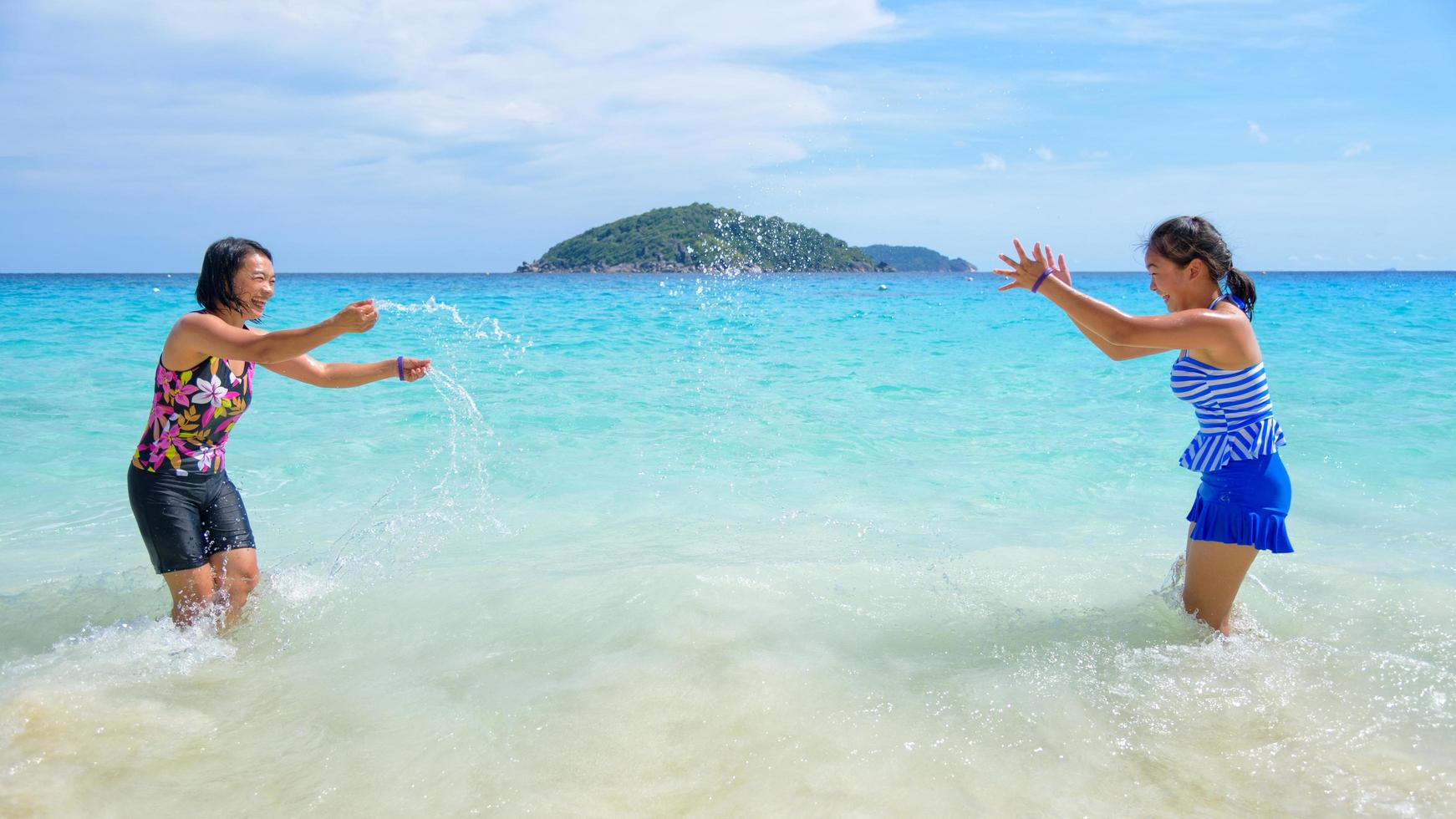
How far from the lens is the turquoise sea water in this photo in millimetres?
3055

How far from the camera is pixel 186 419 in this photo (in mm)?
3869

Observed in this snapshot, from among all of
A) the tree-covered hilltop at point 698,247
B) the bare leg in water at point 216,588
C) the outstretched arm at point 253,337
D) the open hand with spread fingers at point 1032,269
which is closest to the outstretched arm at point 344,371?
A: the outstretched arm at point 253,337

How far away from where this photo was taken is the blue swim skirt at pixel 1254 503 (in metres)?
3.49

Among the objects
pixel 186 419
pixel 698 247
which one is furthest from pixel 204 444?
pixel 698 247

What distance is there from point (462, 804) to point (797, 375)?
467 inches

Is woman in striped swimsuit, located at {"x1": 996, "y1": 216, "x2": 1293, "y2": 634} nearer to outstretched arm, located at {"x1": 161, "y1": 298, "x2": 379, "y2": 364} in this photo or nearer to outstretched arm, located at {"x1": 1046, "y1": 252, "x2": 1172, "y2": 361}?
outstretched arm, located at {"x1": 1046, "y1": 252, "x2": 1172, "y2": 361}

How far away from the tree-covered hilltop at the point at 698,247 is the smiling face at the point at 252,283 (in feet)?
202

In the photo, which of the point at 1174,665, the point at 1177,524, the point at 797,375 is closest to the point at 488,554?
the point at 1174,665

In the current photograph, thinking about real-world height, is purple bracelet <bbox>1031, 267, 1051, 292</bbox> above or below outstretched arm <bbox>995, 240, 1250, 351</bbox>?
above

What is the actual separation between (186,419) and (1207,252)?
429 cm

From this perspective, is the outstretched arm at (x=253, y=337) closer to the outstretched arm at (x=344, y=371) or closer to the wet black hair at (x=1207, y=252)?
the outstretched arm at (x=344, y=371)

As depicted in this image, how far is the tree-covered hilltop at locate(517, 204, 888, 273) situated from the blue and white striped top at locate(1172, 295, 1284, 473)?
6199 cm

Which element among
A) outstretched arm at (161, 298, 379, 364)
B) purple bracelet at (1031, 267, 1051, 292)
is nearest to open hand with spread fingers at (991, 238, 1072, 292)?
purple bracelet at (1031, 267, 1051, 292)

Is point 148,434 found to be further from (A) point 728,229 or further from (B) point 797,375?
(A) point 728,229
